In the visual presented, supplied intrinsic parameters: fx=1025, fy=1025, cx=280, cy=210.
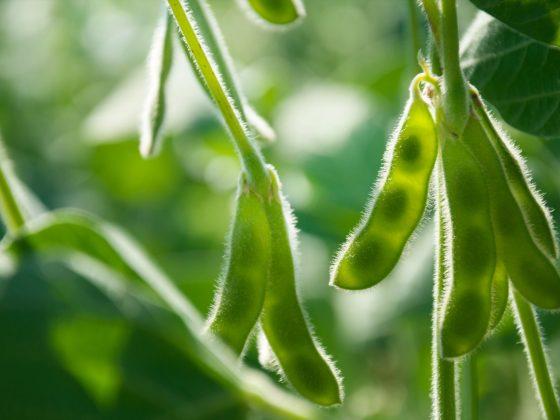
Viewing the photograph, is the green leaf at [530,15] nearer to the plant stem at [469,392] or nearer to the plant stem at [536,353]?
the plant stem at [536,353]

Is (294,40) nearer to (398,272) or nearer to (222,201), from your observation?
(222,201)

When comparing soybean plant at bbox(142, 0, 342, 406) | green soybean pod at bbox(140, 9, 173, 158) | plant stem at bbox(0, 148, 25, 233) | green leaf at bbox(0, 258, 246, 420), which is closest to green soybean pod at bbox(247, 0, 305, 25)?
soybean plant at bbox(142, 0, 342, 406)

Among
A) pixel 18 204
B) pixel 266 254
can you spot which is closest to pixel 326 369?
pixel 266 254

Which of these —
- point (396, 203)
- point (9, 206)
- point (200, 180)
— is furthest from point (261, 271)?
point (200, 180)

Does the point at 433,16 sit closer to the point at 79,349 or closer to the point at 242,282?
the point at 242,282

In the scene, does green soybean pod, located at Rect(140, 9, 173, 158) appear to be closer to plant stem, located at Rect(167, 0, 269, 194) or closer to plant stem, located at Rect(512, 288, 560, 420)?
plant stem, located at Rect(167, 0, 269, 194)

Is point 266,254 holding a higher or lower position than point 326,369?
higher

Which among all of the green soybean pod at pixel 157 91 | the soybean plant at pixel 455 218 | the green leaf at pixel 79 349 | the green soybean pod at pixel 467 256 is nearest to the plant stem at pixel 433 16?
the soybean plant at pixel 455 218
